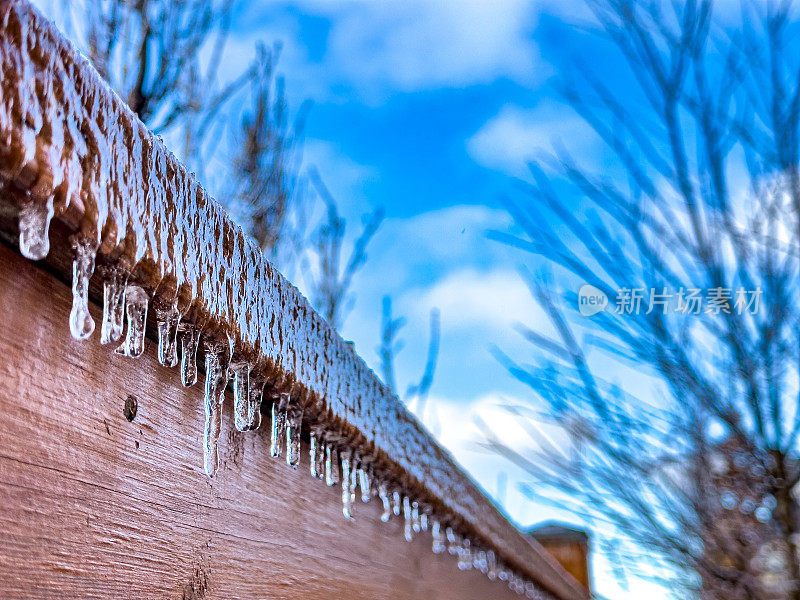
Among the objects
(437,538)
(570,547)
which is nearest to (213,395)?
(437,538)

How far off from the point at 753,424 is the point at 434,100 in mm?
4746

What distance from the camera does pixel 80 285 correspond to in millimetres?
398

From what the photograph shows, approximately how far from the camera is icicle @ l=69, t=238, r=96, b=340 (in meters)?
0.39

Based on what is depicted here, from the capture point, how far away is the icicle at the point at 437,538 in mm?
1437

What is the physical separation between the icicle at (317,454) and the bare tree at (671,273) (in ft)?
3.77

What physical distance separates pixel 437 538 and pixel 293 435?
0.82 meters

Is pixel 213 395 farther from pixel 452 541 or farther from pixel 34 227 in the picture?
pixel 452 541

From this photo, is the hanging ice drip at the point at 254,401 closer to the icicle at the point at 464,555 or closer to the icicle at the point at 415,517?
the icicle at the point at 415,517

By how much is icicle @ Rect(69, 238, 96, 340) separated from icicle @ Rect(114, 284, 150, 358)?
0.05 m

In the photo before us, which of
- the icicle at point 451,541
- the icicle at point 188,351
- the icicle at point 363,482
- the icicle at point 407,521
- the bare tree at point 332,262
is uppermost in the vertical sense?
the bare tree at point 332,262

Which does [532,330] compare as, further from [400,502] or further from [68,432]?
[68,432]

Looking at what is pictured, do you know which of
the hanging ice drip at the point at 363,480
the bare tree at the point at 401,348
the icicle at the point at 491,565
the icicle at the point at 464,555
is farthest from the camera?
the bare tree at the point at 401,348

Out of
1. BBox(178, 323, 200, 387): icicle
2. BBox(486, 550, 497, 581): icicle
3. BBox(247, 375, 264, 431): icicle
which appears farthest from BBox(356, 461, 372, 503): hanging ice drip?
BBox(486, 550, 497, 581): icicle

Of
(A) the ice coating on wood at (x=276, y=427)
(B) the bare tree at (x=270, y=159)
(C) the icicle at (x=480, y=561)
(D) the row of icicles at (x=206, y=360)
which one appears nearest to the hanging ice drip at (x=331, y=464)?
(D) the row of icicles at (x=206, y=360)
